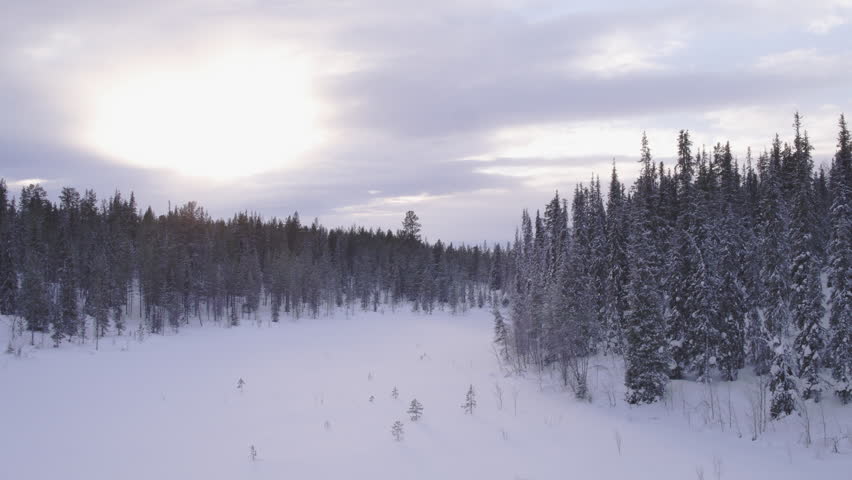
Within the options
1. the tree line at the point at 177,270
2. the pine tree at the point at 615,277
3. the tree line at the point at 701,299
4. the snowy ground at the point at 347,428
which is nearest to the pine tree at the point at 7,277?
the tree line at the point at 177,270

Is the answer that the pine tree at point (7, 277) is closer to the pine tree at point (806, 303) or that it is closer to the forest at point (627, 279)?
the forest at point (627, 279)

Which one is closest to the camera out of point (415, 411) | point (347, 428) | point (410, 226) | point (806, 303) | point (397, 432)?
point (397, 432)

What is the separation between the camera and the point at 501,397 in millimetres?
23547

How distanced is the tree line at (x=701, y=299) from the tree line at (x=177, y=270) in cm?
4610

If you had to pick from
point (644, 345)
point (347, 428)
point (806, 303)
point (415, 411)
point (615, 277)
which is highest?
point (615, 277)

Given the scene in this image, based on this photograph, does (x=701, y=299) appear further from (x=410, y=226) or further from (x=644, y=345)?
(x=410, y=226)

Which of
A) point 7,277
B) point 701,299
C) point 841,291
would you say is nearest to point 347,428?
point 701,299

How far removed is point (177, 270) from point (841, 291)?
72.7 meters

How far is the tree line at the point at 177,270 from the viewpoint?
5075 cm

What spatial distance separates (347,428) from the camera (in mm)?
17422

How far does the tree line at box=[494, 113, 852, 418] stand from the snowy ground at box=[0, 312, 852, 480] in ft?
6.77

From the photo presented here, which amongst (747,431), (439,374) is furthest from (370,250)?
(747,431)

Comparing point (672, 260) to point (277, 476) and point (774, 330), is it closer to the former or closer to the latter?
point (774, 330)

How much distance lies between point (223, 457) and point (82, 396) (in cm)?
1318
